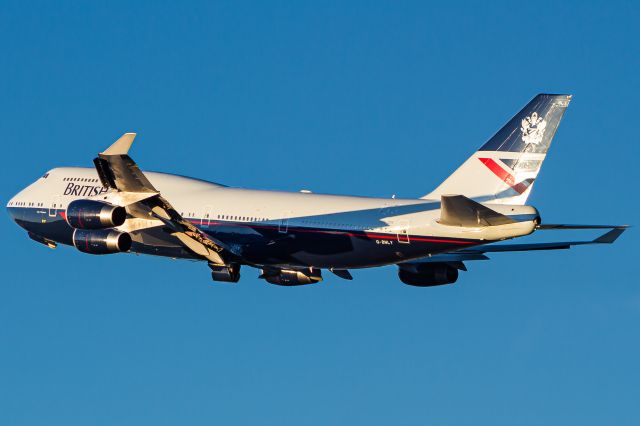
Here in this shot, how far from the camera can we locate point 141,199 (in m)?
62.2

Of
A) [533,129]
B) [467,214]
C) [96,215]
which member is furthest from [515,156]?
[96,215]

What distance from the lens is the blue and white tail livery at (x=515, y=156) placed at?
62344 mm

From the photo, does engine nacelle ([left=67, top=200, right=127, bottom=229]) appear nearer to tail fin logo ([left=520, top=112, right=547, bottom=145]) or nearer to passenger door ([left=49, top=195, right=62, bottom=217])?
passenger door ([left=49, top=195, right=62, bottom=217])

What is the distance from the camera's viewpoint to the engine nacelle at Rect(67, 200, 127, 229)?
61.9m

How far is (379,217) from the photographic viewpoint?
2494 inches

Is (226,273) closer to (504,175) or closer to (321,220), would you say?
(321,220)

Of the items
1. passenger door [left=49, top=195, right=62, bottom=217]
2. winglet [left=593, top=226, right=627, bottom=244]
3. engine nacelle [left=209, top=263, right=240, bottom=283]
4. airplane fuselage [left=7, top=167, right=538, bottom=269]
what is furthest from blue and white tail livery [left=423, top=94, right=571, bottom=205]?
passenger door [left=49, top=195, right=62, bottom=217]

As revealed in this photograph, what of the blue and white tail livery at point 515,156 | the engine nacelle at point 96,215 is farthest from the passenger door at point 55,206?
the blue and white tail livery at point 515,156

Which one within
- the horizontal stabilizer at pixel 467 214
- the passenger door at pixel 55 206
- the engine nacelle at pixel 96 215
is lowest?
the horizontal stabilizer at pixel 467 214

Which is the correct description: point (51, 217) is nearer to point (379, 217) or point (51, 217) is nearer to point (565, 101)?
point (379, 217)

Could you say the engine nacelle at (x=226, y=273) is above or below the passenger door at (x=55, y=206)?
below

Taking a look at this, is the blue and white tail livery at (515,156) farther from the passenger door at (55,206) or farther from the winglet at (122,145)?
the passenger door at (55,206)

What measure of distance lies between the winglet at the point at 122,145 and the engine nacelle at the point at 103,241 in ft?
15.5

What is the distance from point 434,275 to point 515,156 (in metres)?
8.00
